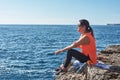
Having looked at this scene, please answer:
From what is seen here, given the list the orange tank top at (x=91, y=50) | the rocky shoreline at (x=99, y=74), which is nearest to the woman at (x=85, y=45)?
the orange tank top at (x=91, y=50)

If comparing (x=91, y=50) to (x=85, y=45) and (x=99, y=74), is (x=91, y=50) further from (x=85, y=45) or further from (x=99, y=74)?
(x=99, y=74)

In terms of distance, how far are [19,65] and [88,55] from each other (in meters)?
27.2

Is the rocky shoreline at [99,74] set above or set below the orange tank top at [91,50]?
below

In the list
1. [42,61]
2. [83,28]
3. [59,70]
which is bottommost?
[42,61]

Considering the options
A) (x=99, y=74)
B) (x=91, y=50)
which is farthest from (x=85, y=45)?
→ (x=99, y=74)

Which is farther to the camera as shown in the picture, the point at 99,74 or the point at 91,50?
the point at 91,50

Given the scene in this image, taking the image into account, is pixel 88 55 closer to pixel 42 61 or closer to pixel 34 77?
pixel 34 77

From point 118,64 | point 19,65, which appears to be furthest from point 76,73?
point 19,65

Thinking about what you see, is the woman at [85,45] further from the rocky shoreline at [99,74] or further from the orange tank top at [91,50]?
the rocky shoreline at [99,74]

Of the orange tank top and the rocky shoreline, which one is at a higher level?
the orange tank top

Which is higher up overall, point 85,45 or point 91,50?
point 85,45

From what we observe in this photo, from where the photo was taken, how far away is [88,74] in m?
10.7

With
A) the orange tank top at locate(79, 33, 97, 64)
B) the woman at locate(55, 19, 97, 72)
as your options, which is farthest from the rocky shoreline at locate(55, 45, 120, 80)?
the orange tank top at locate(79, 33, 97, 64)

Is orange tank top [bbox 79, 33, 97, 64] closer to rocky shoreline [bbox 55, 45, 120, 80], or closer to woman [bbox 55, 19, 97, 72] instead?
woman [bbox 55, 19, 97, 72]
